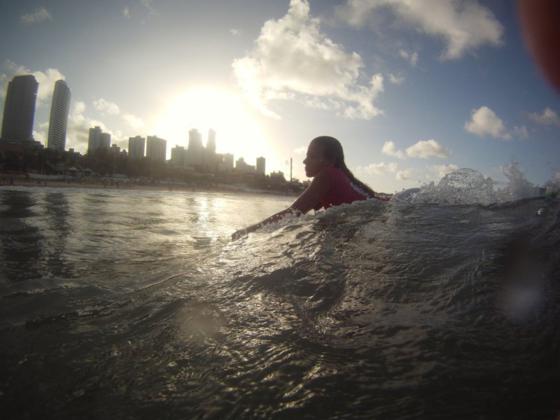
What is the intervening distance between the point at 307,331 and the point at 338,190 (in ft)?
9.24

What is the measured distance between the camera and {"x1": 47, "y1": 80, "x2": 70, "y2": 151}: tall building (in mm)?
165375

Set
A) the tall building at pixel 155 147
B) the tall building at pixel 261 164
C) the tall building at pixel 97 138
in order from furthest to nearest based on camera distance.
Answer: the tall building at pixel 97 138, the tall building at pixel 261 164, the tall building at pixel 155 147

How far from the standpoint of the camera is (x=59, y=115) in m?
166

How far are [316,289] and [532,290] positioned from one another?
1.15 m

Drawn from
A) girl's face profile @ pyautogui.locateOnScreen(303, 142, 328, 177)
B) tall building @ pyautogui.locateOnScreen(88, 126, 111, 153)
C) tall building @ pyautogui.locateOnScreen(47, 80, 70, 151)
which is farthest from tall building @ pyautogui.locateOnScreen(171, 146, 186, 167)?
girl's face profile @ pyautogui.locateOnScreen(303, 142, 328, 177)

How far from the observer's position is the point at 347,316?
163 cm

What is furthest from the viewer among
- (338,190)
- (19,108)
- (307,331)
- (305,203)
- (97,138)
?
(97,138)

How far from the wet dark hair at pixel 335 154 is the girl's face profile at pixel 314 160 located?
51 millimetres

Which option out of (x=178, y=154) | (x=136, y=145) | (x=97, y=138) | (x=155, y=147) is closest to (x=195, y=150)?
(x=178, y=154)

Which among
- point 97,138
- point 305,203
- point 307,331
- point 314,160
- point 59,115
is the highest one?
point 59,115

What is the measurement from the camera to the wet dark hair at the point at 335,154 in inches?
176

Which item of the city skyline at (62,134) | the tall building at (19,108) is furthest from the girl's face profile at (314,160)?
the tall building at (19,108)

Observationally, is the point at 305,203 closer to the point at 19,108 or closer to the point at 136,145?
the point at 136,145

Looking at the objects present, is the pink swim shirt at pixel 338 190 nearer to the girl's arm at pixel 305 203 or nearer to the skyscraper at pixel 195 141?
the girl's arm at pixel 305 203
